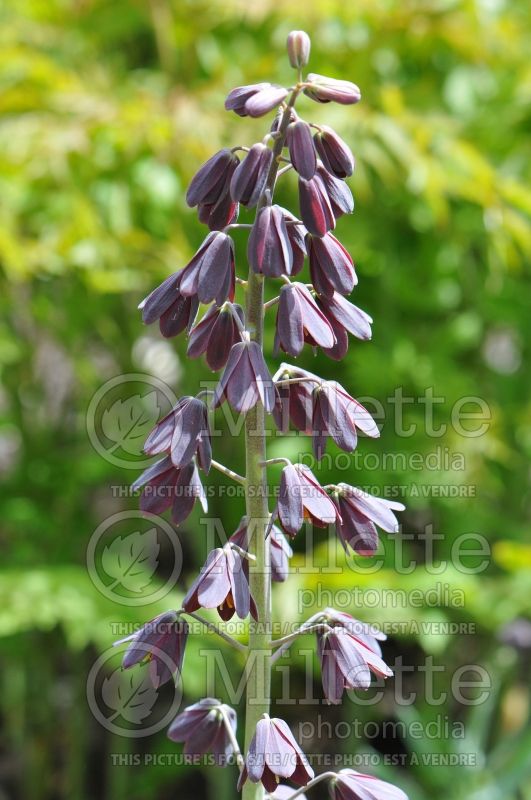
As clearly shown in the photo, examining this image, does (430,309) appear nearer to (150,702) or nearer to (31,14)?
(150,702)

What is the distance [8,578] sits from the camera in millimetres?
2887

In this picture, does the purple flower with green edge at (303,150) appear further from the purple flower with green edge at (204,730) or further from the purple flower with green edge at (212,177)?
the purple flower with green edge at (204,730)

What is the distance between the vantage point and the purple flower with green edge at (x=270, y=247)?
110 cm

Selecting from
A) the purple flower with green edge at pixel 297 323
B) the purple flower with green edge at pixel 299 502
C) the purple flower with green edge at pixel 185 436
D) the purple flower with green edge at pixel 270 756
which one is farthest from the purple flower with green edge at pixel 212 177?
the purple flower with green edge at pixel 270 756

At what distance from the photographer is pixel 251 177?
1.11 metres

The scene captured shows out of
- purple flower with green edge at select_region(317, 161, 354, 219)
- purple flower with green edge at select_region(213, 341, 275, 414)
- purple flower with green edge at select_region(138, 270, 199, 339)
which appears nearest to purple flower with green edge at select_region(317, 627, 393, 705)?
purple flower with green edge at select_region(213, 341, 275, 414)

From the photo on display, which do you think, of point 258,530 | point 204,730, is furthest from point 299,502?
point 204,730

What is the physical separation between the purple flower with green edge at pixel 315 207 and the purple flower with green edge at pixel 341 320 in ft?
0.34

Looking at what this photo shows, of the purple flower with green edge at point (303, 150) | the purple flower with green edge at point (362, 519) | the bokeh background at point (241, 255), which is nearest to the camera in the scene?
the purple flower with green edge at point (303, 150)

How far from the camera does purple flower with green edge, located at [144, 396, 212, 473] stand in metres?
1.16

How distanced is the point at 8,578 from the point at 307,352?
126cm

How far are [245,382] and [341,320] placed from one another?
170 mm

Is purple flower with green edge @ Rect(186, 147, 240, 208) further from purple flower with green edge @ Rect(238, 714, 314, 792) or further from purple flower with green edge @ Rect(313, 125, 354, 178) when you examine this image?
purple flower with green edge @ Rect(238, 714, 314, 792)

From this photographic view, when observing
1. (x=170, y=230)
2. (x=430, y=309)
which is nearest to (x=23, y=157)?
(x=170, y=230)
